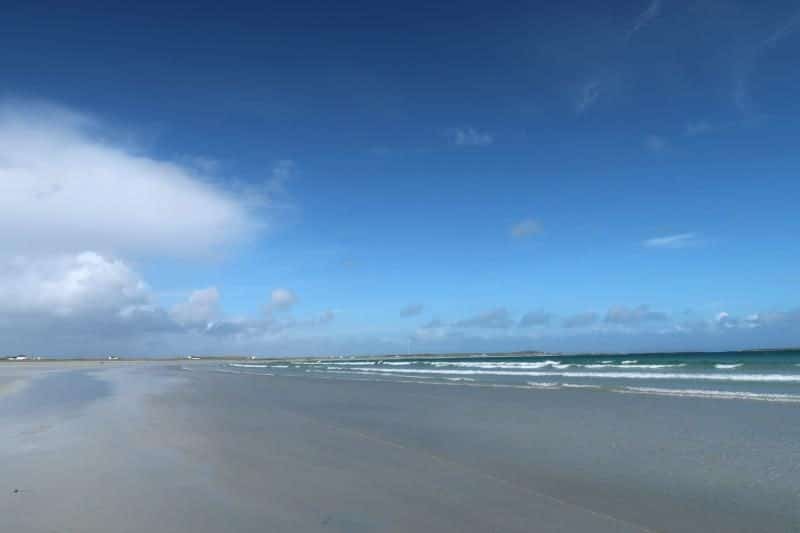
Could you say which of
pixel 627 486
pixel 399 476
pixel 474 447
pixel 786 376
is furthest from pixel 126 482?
pixel 786 376

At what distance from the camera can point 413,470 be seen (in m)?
9.45

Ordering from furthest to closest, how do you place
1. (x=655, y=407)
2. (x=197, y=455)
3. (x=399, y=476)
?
(x=655, y=407)
(x=197, y=455)
(x=399, y=476)

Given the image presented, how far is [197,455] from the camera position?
10953 millimetres

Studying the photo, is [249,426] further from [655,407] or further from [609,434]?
[655,407]

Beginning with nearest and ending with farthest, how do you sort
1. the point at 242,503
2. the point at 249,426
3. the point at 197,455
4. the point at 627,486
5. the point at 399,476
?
the point at 242,503 → the point at 627,486 → the point at 399,476 → the point at 197,455 → the point at 249,426

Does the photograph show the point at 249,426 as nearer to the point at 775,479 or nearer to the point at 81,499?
the point at 81,499

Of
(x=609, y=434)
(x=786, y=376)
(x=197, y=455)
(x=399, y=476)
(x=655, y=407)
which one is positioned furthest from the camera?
(x=786, y=376)

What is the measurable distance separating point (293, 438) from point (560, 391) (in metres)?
15.3

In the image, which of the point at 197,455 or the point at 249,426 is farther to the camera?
the point at 249,426

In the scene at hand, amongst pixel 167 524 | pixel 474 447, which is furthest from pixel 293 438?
pixel 167 524

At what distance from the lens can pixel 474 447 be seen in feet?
38.1

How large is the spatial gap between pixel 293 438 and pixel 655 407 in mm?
11735

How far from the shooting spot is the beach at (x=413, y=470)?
6777 millimetres

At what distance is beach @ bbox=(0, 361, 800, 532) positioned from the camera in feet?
22.2
